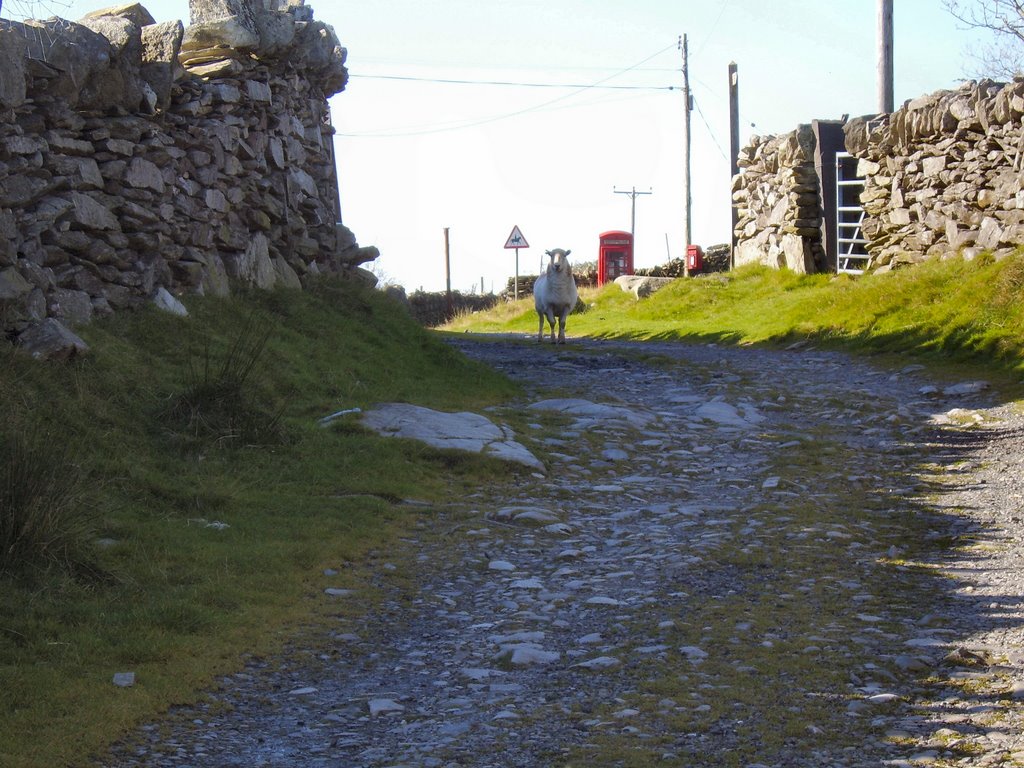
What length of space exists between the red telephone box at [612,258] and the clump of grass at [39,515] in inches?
1336

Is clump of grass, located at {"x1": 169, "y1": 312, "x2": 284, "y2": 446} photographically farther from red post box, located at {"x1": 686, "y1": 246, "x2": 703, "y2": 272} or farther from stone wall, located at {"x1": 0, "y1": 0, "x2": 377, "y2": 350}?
red post box, located at {"x1": 686, "y1": 246, "x2": 703, "y2": 272}

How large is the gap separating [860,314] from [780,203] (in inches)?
335

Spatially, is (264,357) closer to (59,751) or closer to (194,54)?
(194,54)

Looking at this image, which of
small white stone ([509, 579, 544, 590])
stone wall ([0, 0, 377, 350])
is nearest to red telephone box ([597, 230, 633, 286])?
stone wall ([0, 0, 377, 350])

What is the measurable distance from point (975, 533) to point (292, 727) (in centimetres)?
439

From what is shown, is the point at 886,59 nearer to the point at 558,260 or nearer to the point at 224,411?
the point at 558,260

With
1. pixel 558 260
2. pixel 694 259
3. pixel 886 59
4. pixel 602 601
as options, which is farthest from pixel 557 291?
pixel 694 259

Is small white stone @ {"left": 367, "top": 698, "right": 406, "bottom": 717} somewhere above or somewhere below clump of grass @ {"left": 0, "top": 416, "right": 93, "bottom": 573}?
below

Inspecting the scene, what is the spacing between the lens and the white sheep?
752 inches

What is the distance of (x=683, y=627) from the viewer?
5.33 meters

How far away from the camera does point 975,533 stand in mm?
6859

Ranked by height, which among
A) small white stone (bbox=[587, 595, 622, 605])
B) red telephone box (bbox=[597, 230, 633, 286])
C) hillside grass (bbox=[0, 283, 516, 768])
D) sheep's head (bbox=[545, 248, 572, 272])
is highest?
red telephone box (bbox=[597, 230, 633, 286])

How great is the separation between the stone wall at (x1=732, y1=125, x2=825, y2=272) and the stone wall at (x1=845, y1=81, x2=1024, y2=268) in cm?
186

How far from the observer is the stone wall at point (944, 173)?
17.1m
